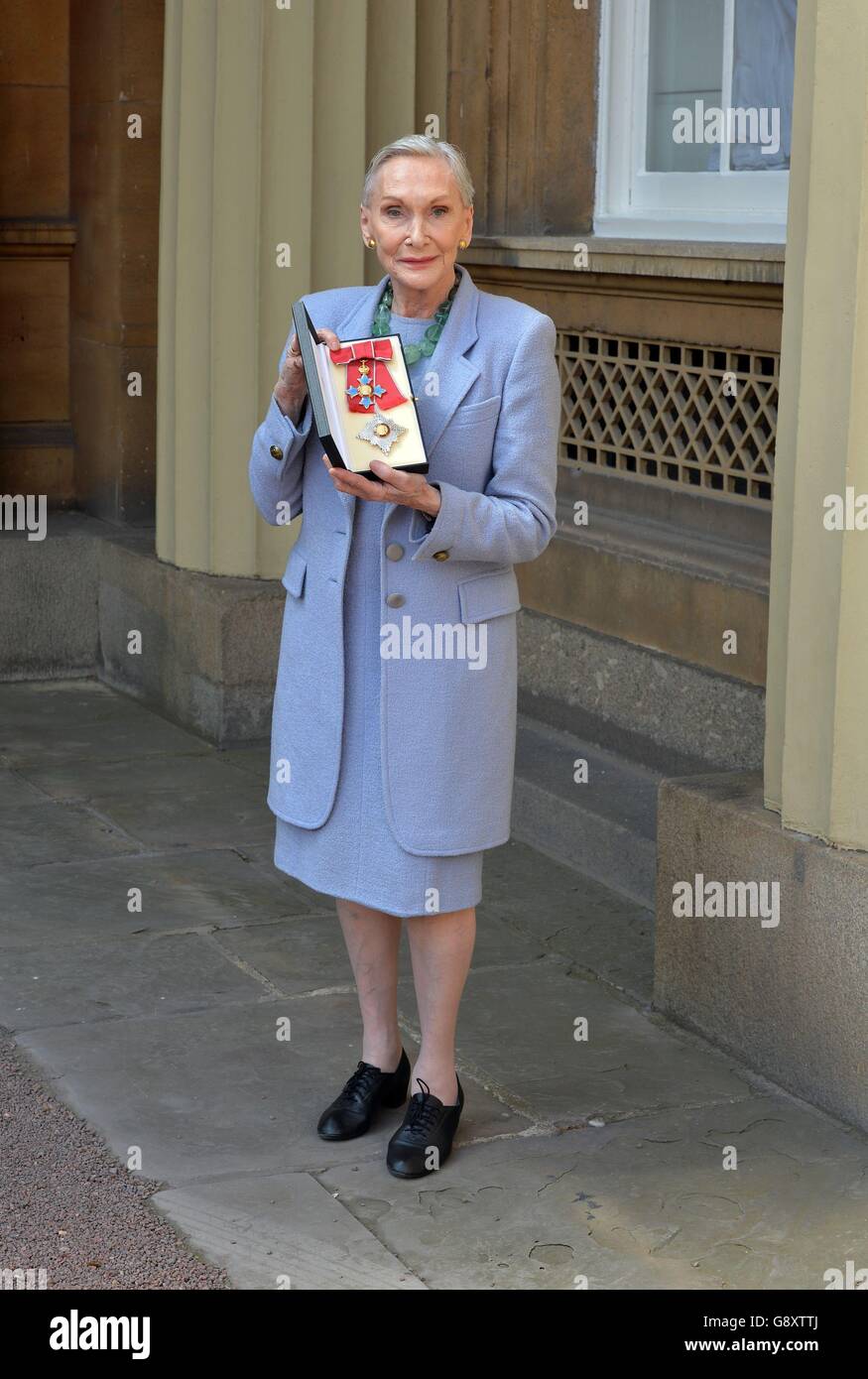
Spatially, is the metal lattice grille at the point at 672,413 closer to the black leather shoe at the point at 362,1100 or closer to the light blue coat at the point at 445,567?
the light blue coat at the point at 445,567

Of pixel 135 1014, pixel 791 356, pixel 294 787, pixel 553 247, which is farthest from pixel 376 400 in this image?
pixel 553 247

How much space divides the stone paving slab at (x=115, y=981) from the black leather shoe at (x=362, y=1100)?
790 millimetres

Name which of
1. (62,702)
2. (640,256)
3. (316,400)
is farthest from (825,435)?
(62,702)

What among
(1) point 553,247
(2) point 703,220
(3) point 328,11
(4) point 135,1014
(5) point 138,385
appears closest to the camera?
(4) point 135,1014

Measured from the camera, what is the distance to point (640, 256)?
600cm

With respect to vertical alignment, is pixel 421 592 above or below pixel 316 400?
below

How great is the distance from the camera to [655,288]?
605 centimetres

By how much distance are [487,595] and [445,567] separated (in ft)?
0.38

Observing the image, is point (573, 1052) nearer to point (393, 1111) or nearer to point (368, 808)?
point (393, 1111)

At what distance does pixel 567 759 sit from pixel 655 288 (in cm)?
157

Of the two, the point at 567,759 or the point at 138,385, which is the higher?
the point at 138,385

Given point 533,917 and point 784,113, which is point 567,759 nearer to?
point 533,917

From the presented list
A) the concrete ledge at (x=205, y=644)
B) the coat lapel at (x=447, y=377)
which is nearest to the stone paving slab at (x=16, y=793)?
the concrete ledge at (x=205, y=644)

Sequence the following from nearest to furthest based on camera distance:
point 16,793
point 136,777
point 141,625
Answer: point 16,793 → point 136,777 → point 141,625
